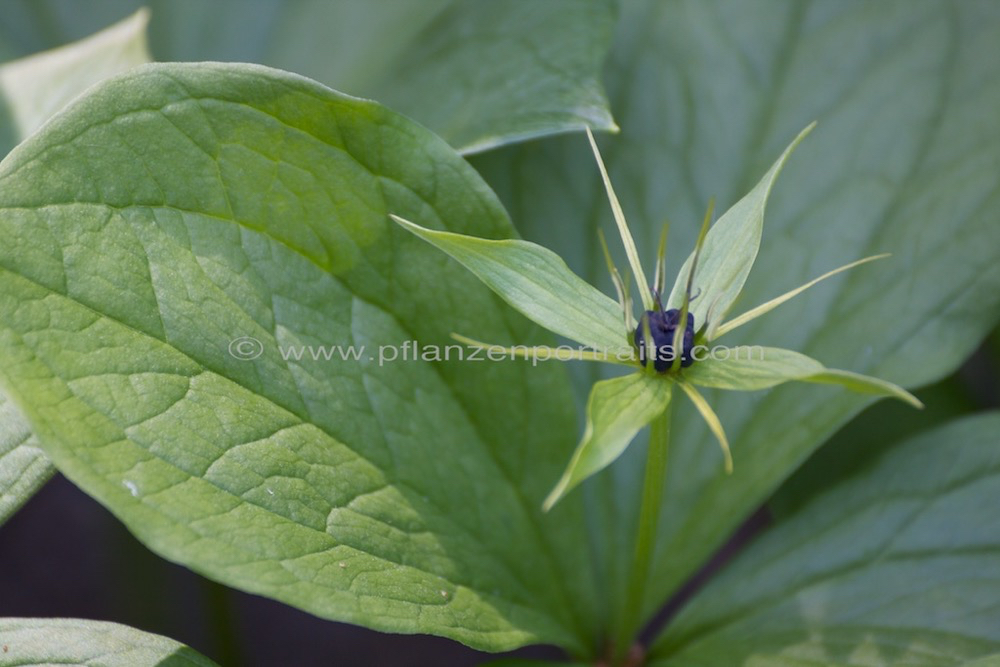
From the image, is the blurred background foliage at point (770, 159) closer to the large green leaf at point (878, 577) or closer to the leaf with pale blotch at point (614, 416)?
the large green leaf at point (878, 577)

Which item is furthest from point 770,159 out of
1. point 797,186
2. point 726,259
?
point 726,259

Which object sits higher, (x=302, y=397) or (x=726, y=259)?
(x=726, y=259)

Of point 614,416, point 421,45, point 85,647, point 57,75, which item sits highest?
point 421,45

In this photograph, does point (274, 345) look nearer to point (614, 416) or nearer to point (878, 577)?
point (614, 416)

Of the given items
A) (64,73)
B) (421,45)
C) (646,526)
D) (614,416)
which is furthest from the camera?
(421,45)

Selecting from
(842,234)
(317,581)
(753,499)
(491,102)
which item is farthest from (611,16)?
(317,581)

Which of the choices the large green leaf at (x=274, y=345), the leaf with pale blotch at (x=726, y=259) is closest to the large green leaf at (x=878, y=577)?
the large green leaf at (x=274, y=345)
